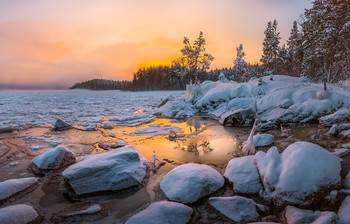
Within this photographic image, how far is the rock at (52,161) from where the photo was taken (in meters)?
3.97

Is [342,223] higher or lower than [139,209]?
higher

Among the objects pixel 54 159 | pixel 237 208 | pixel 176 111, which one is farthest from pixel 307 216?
pixel 176 111

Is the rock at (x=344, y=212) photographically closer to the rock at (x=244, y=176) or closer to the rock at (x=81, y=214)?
the rock at (x=244, y=176)

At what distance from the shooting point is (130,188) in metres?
3.37

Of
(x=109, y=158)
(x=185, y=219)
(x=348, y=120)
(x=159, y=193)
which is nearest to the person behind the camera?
(x=185, y=219)

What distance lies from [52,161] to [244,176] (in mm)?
4069

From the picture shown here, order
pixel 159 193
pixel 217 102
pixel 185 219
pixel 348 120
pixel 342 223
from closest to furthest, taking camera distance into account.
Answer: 1. pixel 342 223
2. pixel 185 219
3. pixel 159 193
4. pixel 348 120
5. pixel 217 102

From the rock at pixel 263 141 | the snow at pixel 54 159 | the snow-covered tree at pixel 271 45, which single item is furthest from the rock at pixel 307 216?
the snow-covered tree at pixel 271 45

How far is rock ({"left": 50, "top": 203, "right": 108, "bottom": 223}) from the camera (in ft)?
8.39

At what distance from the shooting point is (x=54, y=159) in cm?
410

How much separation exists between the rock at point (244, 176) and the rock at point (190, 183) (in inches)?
9.4

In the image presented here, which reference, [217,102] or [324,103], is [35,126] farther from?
[324,103]

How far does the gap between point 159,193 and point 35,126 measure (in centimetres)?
814

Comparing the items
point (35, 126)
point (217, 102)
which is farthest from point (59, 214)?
point (217, 102)
